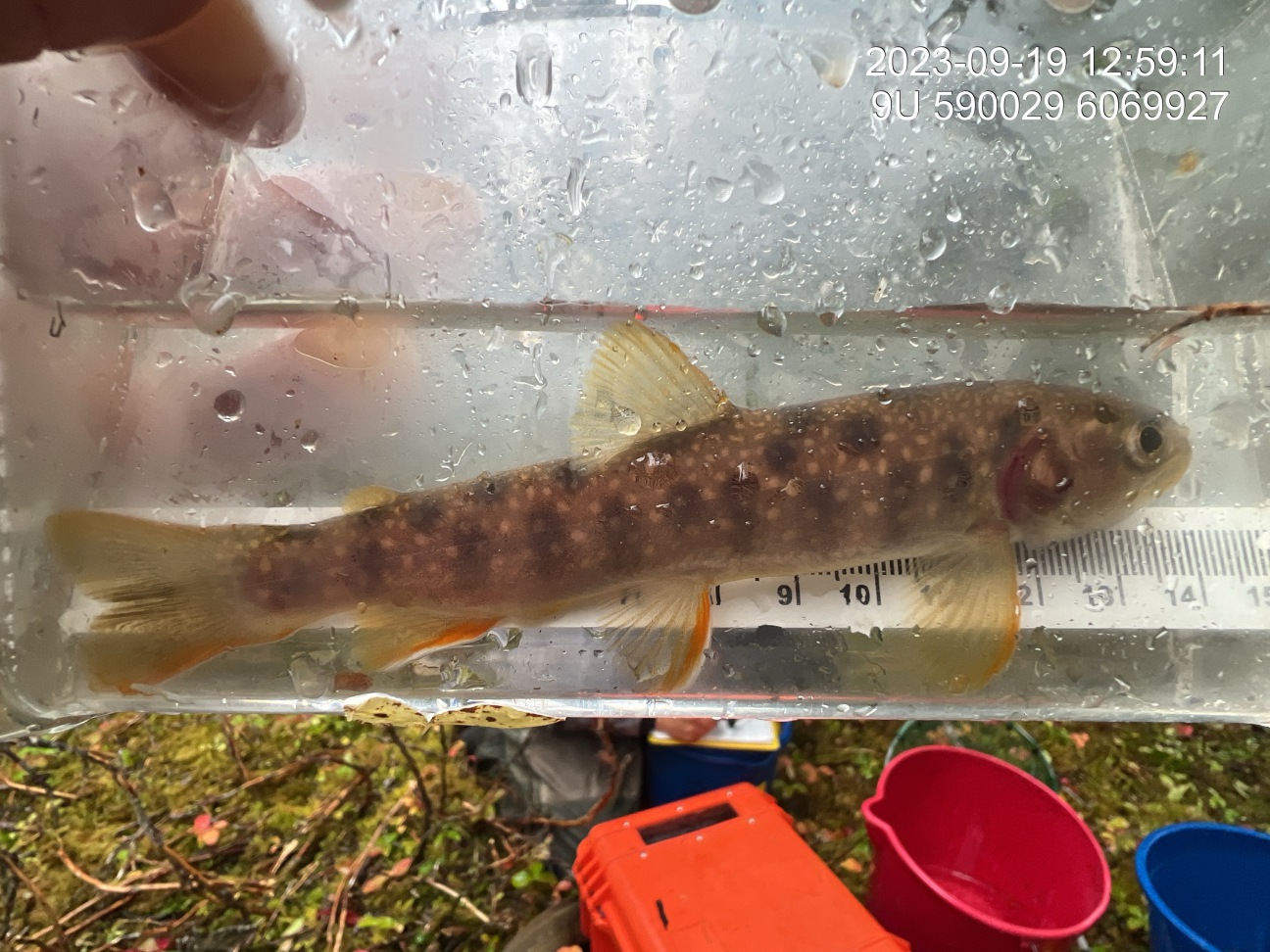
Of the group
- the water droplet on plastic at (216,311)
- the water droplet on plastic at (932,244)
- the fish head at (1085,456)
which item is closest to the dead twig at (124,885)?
the water droplet on plastic at (216,311)

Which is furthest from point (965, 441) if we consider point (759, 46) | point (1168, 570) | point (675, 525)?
point (759, 46)

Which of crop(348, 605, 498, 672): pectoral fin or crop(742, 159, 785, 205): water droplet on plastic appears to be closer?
crop(348, 605, 498, 672): pectoral fin

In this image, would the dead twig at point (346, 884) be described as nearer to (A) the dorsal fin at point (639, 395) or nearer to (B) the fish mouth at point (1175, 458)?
(A) the dorsal fin at point (639, 395)

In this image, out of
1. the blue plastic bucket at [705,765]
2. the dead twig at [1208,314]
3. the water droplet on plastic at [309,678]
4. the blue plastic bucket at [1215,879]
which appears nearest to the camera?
the water droplet on plastic at [309,678]

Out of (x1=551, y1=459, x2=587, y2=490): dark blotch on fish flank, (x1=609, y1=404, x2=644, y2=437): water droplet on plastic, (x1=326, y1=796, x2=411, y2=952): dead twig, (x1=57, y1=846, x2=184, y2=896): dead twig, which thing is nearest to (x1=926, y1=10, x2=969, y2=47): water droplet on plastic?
(x1=609, y1=404, x2=644, y2=437): water droplet on plastic

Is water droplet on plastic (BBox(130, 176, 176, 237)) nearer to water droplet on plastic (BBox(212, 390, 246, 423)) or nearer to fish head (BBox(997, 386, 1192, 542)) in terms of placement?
water droplet on plastic (BBox(212, 390, 246, 423))

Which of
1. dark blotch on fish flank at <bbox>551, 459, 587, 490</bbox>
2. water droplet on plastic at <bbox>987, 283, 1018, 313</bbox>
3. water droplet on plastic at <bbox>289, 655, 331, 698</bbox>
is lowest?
water droplet on plastic at <bbox>289, 655, 331, 698</bbox>

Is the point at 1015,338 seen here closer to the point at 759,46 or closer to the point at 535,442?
the point at 759,46
